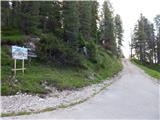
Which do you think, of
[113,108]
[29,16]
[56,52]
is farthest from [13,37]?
[113,108]

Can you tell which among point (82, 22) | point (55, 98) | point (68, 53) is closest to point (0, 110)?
point (55, 98)

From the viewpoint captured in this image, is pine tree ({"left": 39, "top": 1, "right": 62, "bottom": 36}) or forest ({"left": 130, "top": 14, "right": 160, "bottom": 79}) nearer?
pine tree ({"left": 39, "top": 1, "right": 62, "bottom": 36})

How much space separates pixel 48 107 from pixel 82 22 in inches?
872

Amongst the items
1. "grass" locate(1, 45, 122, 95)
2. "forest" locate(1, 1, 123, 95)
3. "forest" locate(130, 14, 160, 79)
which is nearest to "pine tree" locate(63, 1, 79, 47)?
"forest" locate(1, 1, 123, 95)

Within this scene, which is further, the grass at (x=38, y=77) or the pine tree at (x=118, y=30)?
the pine tree at (x=118, y=30)

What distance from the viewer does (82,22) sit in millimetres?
37250

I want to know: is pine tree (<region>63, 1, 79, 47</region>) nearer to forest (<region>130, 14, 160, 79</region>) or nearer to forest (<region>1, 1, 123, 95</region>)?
forest (<region>1, 1, 123, 95</region>)

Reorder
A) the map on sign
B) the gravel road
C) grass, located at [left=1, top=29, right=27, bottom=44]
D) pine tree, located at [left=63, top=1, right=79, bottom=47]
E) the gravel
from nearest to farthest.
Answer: the gravel road
the gravel
the map on sign
grass, located at [left=1, top=29, right=27, bottom=44]
pine tree, located at [left=63, top=1, right=79, bottom=47]

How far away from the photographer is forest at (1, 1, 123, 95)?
2234 cm

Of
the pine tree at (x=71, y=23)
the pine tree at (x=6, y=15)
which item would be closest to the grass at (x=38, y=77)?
the pine tree at (x=71, y=23)

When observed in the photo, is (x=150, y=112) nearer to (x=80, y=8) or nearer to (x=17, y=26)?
(x=17, y=26)

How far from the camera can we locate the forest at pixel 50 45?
22344 mm

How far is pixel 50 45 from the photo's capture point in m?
28.6

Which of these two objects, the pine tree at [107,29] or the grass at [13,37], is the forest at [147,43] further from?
the grass at [13,37]
